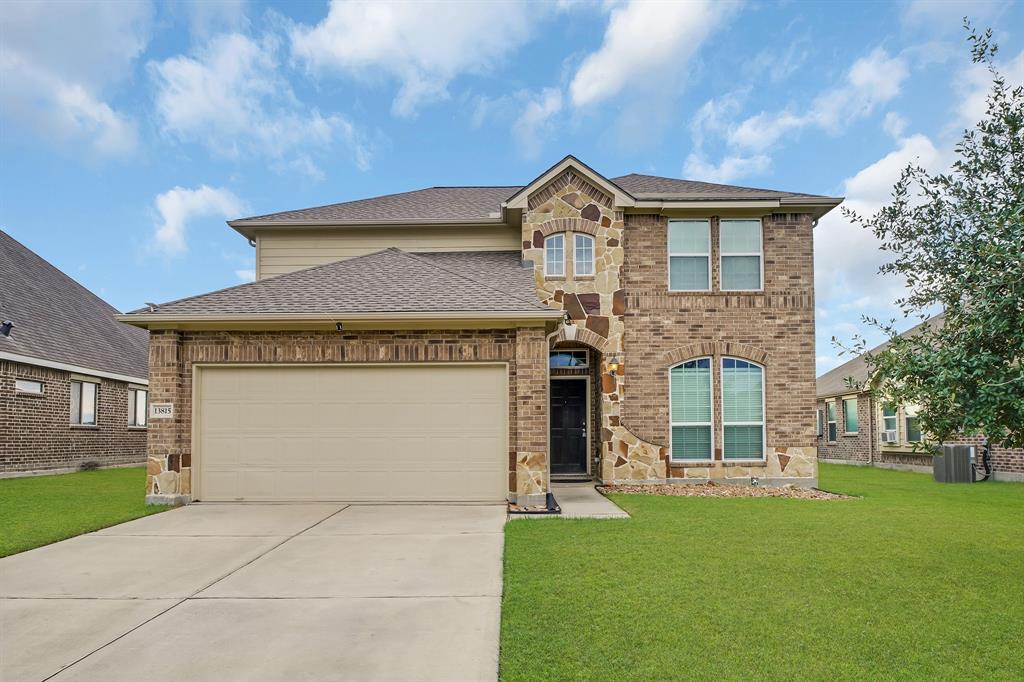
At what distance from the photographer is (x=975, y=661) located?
4.71 meters

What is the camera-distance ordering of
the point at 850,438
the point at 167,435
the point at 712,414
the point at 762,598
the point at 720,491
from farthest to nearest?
the point at 850,438
the point at 712,414
the point at 720,491
the point at 167,435
the point at 762,598

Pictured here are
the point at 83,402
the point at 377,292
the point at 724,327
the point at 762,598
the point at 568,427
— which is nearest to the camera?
the point at 762,598

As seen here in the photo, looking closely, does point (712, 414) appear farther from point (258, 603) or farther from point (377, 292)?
point (258, 603)

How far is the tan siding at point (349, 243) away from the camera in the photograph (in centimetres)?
1631

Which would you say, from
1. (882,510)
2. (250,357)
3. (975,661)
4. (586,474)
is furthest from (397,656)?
(586,474)

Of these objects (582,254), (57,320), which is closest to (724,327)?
(582,254)

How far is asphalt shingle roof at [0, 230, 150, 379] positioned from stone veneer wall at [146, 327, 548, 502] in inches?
283

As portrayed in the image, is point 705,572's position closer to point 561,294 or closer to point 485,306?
point 485,306

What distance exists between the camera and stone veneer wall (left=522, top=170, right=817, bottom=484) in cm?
1466

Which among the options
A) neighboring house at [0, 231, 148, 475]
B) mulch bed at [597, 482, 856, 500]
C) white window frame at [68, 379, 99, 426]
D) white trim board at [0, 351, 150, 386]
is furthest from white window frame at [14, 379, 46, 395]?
mulch bed at [597, 482, 856, 500]

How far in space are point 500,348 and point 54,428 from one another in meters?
14.2

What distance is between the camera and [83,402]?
66.6ft

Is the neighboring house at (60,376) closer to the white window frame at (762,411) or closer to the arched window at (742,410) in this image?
the white window frame at (762,411)

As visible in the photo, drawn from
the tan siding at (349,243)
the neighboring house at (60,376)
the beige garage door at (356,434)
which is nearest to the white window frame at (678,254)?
the tan siding at (349,243)
